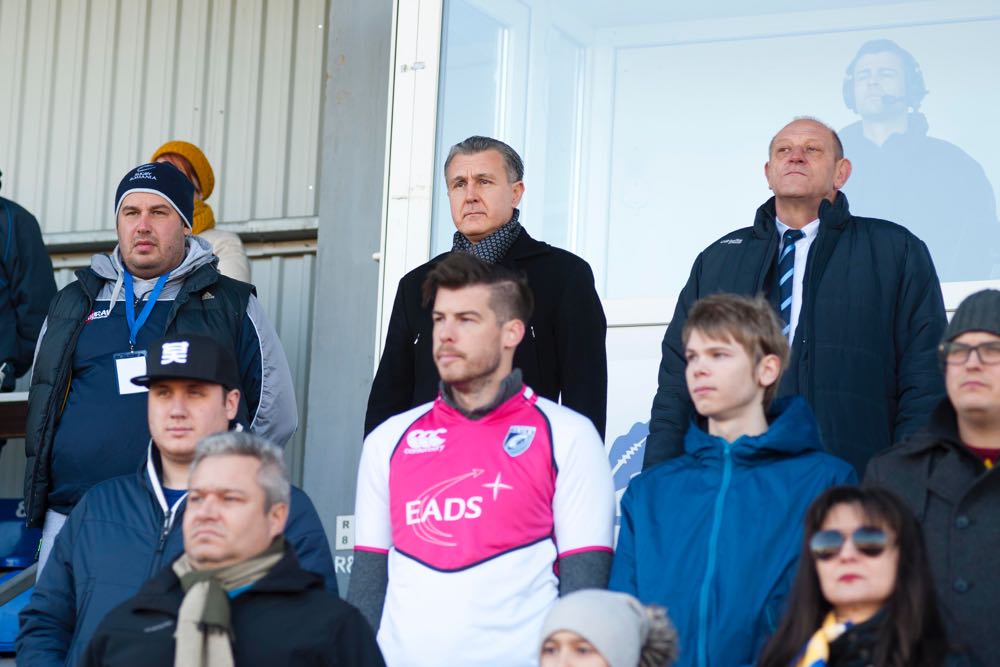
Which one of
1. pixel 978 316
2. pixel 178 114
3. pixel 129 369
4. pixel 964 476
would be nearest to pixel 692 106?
pixel 129 369

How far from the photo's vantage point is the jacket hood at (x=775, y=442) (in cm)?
389

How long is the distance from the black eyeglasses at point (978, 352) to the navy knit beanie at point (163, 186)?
2809 millimetres

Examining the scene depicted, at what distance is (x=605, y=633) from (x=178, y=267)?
2.56 m

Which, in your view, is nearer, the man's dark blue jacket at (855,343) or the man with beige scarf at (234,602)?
the man with beige scarf at (234,602)

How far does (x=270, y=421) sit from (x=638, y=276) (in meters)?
1.54

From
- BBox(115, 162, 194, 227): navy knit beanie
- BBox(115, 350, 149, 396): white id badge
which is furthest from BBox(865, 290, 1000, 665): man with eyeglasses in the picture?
BBox(115, 162, 194, 227): navy knit beanie

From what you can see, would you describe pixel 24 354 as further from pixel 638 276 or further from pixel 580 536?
pixel 580 536

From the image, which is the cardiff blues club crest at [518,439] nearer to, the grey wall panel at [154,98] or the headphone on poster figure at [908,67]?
the headphone on poster figure at [908,67]

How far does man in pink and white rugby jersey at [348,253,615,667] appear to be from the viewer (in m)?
3.90

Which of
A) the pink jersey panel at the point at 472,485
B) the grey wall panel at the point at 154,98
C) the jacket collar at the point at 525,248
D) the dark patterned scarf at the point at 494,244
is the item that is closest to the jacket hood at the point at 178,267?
the dark patterned scarf at the point at 494,244

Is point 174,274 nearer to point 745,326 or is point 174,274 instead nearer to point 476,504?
point 476,504

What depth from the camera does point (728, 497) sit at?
3873 millimetres

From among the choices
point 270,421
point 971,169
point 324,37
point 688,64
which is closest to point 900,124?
point 971,169

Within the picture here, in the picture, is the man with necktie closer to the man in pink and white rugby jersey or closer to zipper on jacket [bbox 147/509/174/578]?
the man in pink and white rugby jersey
